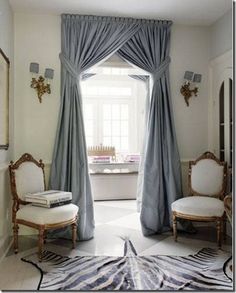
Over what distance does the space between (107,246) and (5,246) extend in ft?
3.40

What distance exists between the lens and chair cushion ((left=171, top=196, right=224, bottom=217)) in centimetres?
303

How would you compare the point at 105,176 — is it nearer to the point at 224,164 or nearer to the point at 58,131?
the point at 58,131

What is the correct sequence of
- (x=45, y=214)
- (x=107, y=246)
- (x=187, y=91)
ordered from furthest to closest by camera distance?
(x=187, y=91), (x=107, y=246), (x=45, y=214)

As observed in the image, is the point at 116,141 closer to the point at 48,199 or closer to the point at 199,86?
the point at 199,86

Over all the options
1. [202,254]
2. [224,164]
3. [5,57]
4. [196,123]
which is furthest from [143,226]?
[5,57]

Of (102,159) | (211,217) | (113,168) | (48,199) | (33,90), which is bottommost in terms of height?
(211,217)

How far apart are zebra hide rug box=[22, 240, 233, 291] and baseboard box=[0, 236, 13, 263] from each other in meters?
0.23

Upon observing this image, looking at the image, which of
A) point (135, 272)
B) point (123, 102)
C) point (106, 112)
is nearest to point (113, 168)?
point (106, 112)

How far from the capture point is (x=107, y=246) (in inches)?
123

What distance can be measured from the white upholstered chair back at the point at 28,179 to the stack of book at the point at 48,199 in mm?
106

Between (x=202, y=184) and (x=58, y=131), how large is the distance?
5.87ft

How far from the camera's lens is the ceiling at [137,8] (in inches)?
127

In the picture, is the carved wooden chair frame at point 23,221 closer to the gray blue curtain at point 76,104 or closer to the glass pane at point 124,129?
the gray blue curtain at point 76,104

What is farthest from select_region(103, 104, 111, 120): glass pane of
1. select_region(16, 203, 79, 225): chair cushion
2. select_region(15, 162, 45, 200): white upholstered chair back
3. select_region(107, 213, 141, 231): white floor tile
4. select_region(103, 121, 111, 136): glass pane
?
select_region(16, 203, 79, 225): chair cushion
